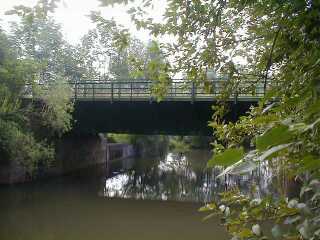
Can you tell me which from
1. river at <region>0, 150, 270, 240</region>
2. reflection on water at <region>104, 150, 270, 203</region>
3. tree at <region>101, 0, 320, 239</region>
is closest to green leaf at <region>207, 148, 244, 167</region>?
tree at <region>101, 0, 320, 239</region>

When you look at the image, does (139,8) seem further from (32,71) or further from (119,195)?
(32,71)

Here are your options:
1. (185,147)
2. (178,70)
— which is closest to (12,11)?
(178,70)

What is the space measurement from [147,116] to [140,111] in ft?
1.43

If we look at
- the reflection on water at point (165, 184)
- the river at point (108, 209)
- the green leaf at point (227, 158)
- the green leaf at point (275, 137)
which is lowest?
the reflection on water at point (165, 184)

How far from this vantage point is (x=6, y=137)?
1762 centimetres

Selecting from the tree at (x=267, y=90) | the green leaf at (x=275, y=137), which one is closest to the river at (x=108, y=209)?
the tree at (x=267, y=90)

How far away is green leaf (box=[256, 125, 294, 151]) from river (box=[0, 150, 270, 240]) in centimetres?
1067

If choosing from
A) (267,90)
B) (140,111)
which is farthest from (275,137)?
(140,111)

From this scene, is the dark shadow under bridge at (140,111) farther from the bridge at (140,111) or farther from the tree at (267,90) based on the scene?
the tree at (267,90)

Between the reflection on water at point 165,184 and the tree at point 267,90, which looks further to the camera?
the reflection on water at point 165,184

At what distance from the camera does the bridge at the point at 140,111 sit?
19.0m

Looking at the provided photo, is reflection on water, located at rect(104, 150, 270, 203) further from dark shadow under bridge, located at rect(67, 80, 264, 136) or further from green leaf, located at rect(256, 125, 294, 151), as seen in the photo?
green leaf, located at rect(256, 125, 294, 151)

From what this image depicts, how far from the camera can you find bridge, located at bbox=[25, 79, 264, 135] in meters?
19.0

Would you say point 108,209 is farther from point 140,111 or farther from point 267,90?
point 267,90
